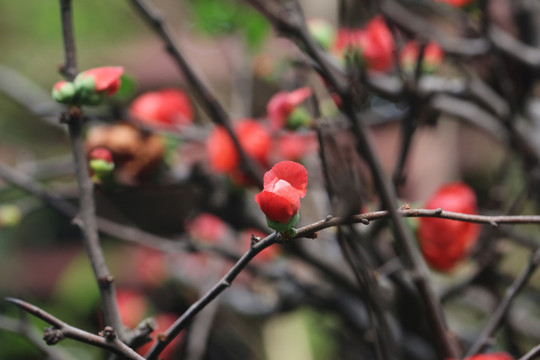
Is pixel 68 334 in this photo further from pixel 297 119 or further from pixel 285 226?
pixel 297 119

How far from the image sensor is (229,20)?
0.93 meters

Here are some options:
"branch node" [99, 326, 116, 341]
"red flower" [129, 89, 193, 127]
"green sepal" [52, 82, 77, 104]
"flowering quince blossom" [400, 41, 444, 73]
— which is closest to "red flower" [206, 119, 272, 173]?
"red flower" [129, 89, 193, 127]

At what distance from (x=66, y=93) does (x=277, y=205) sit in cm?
20

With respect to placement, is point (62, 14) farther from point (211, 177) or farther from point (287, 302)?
point (287, 302)

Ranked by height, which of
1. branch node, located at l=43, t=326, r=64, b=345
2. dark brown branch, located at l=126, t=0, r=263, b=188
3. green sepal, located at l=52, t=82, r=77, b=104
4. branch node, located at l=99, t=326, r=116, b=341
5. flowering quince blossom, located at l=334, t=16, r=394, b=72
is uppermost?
flowering quince blossom, located at l=334, t=16, r=394, b=72

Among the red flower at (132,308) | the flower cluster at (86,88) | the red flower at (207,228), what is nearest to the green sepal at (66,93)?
the flower cluster at (86,88)

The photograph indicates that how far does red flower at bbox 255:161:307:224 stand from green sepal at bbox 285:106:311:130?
0.32 meters

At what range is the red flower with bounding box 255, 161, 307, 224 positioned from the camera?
292 millimetres

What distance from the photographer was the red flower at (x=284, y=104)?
0.53 metres

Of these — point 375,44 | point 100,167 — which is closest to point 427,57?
point 375,44

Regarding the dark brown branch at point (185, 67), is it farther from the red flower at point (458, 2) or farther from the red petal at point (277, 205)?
the red flower at point (458, 2)

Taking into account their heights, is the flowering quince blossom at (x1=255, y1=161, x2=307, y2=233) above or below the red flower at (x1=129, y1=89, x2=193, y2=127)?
below

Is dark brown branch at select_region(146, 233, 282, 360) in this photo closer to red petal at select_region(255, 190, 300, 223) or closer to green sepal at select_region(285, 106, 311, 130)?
red petal at select_region(255, 190, 300, 223)

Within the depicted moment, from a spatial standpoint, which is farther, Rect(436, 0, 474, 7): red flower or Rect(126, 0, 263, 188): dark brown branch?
Rect(436, 0, 474, 7): red flower
